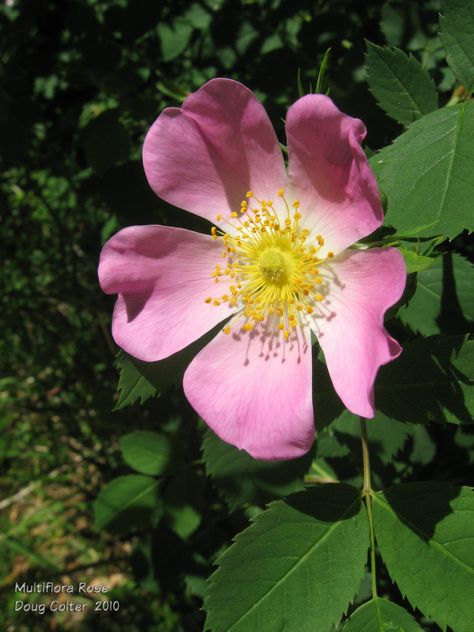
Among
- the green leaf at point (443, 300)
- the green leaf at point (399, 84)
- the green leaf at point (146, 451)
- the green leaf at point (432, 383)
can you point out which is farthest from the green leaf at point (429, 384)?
the green leaf at point (146, 451)

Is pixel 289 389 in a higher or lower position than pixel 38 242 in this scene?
lower

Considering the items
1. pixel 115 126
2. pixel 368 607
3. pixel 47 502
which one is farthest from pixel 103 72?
pixel 47 502

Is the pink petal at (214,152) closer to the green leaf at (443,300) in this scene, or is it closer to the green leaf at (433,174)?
the green leaf at (433,174)

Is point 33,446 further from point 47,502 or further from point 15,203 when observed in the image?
point 15,203

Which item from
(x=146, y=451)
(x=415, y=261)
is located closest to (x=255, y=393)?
(x=415, y=261)

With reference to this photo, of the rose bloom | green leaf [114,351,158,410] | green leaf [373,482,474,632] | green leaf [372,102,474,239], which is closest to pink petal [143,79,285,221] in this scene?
the rose bloom
